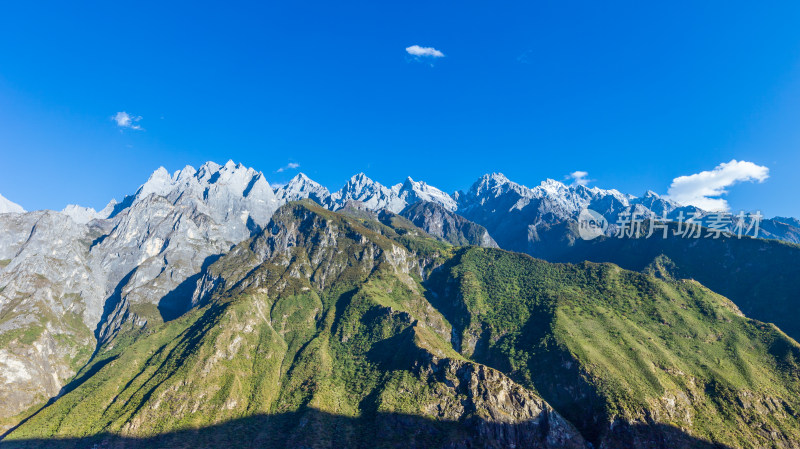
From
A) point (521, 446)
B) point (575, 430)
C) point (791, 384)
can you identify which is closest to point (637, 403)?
point (575, 430)

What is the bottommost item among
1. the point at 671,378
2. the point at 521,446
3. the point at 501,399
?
the point at 521,446

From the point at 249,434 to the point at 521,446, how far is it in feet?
448

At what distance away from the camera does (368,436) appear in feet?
586

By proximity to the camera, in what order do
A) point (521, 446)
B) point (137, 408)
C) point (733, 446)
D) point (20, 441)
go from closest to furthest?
point (733, 446) → point (521, 446) → point (20, 441) → point (137, 408)

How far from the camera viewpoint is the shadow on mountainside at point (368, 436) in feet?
530

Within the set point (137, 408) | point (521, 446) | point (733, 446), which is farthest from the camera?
point (137, 408)

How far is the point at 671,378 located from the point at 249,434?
221174mm

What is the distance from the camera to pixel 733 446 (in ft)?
504

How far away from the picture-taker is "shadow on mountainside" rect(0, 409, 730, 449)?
162 meters

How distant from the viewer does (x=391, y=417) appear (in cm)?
18388

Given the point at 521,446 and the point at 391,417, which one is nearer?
the point at 521,446

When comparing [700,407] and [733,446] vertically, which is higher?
[700,407]

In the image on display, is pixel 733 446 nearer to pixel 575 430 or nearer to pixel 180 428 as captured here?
pixel 575 430

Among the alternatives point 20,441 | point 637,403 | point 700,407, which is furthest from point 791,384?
point 20,441
